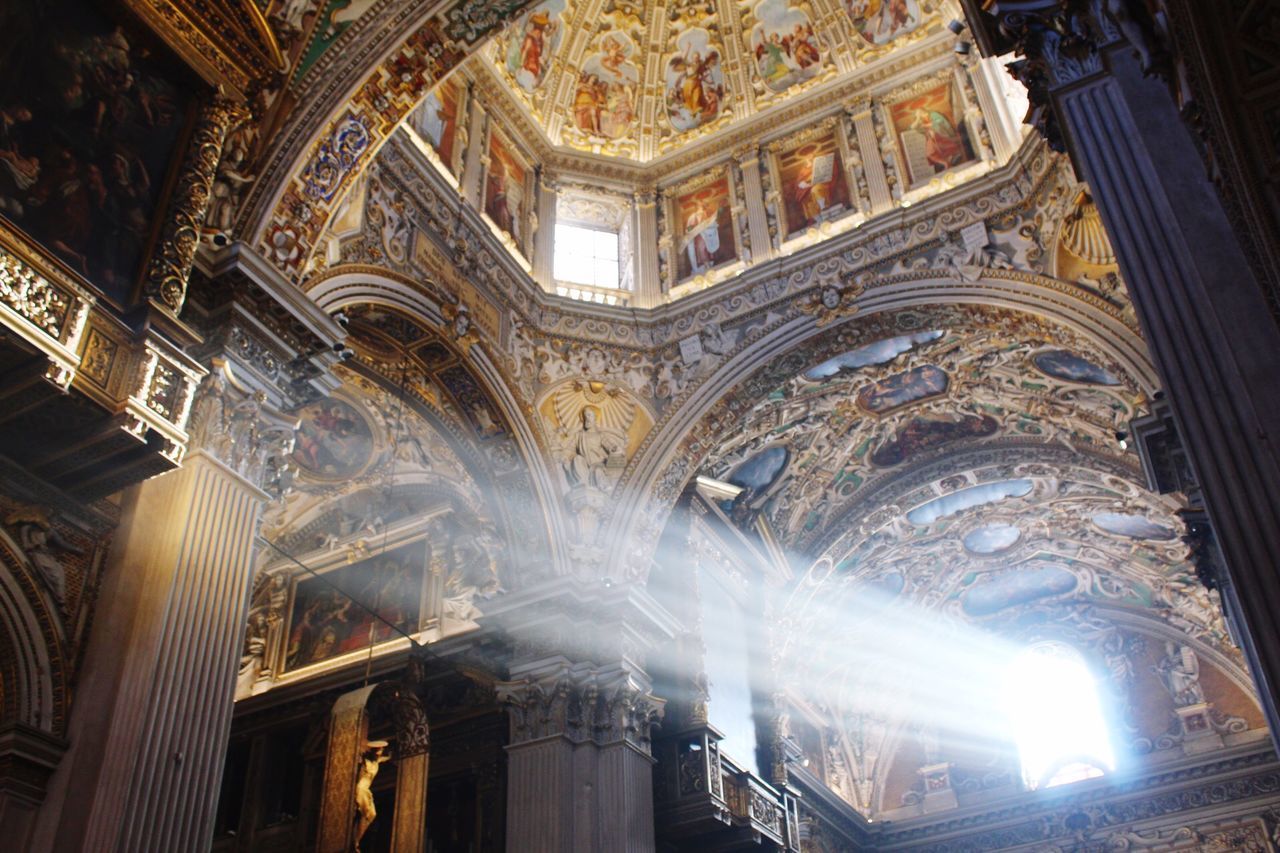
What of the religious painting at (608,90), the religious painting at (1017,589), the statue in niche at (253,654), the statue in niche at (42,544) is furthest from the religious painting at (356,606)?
the religious painting at (1017,589)

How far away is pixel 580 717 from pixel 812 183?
7216 mm

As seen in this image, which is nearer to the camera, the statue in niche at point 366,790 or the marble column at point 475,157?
the statue in niche at point 366,790

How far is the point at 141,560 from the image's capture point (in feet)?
24.3

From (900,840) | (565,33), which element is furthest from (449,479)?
(900,840)

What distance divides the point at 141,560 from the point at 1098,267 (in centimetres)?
931

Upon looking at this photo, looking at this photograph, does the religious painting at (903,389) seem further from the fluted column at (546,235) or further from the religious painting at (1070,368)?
the fluted column at (546,235)

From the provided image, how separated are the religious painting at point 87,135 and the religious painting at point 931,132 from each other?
8897 millimetres

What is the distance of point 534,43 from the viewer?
15.0m

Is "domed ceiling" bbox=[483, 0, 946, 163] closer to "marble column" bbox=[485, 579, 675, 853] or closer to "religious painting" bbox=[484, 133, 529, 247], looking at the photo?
"religious painting" bbox=[484, 133, 529, 247]

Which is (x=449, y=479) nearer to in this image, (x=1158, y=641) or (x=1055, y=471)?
(x=1055, y=471)

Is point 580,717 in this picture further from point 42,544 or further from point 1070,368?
point 1070,368

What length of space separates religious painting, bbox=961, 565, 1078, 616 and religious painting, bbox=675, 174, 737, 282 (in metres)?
8.87

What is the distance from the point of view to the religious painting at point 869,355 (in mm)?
14211

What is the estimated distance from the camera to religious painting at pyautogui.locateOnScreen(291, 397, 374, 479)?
574 inches
